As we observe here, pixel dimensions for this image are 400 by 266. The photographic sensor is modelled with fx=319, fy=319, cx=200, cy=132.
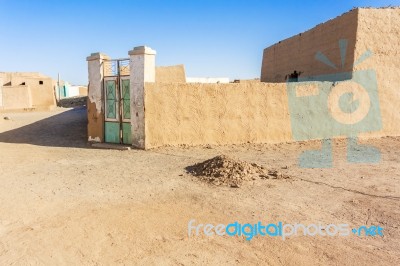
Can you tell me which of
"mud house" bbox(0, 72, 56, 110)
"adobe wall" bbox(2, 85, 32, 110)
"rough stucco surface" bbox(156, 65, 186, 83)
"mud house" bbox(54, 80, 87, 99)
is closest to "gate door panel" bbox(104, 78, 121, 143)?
"rough stucco surface" bbox(156, 65, 186, 83)

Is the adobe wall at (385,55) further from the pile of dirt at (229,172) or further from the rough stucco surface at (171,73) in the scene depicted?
the rough stucco surface at (171,73)

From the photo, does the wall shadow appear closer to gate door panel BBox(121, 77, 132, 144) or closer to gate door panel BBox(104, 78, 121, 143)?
gate door panel BBox(104, 78, 121, 143)

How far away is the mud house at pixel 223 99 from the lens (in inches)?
372

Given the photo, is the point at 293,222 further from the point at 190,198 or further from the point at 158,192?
the point at 158,192

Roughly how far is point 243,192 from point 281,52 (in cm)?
1166

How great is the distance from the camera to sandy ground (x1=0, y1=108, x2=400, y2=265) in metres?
3.35

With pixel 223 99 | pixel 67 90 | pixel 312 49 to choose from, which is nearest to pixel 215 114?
pixel 223 99

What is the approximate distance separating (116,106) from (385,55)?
30.6 ft

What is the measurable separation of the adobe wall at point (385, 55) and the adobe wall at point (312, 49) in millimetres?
379

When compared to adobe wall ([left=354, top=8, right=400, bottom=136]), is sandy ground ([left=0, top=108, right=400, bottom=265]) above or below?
below

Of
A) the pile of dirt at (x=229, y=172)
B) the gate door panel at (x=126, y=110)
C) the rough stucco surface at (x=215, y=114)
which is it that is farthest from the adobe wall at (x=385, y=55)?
the gate door panel at (x=126, y=110)

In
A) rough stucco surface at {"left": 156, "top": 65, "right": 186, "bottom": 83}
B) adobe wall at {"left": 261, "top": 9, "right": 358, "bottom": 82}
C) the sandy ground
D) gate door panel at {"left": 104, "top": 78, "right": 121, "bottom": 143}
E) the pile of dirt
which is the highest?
adobe wall at {"left": 261, "top": 9, "right": 358, "bottom": 82}

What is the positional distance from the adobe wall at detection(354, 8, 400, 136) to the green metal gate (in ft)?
25.4

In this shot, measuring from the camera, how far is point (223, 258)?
10.7ft
